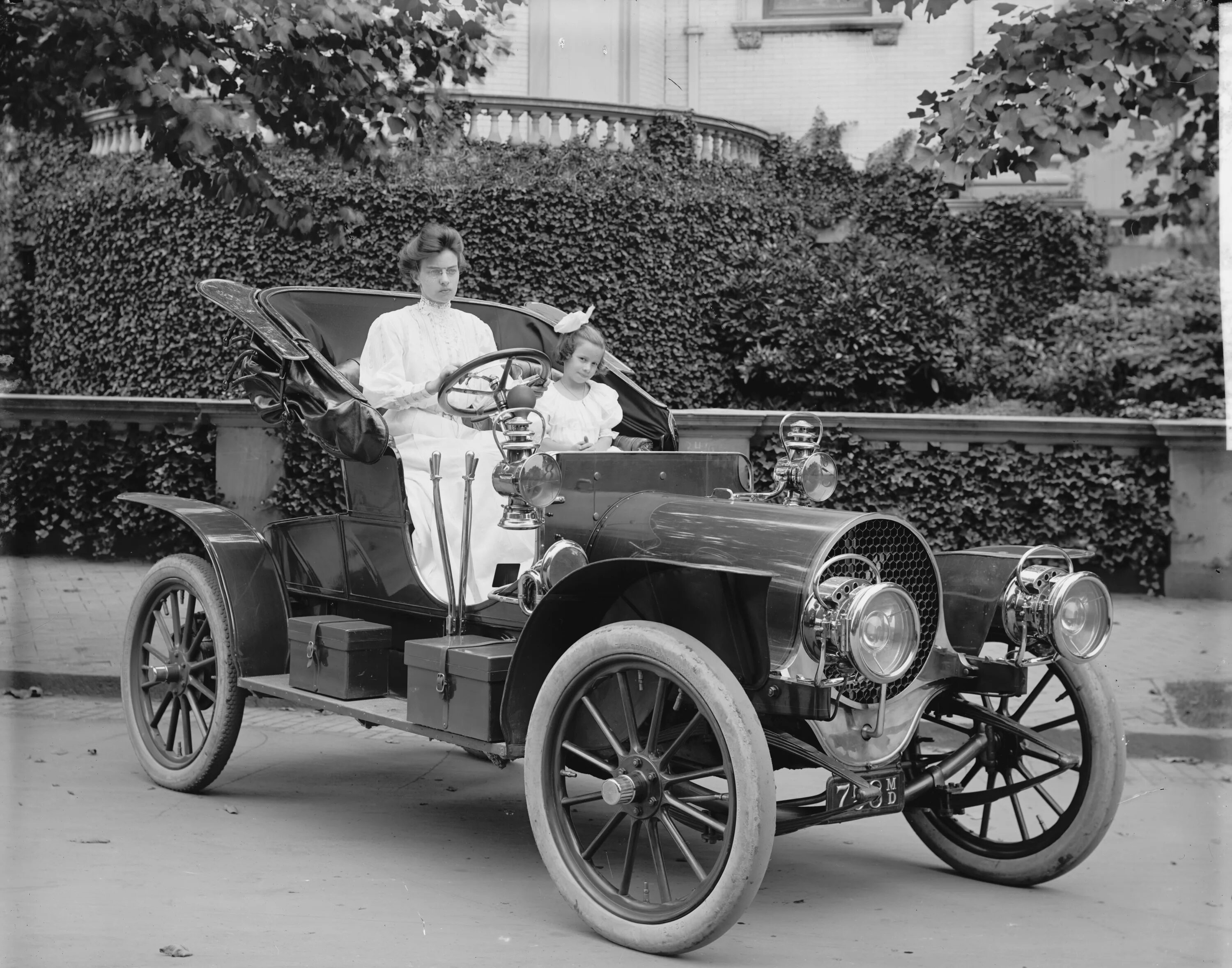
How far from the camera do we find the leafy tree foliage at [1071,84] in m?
6.54

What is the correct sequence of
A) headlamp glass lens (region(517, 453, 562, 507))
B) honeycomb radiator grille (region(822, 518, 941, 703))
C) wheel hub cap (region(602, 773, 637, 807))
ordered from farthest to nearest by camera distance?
headlamp glass lens (region(517, 453, 562, 507))
honeycomb radiator grille (region(822, 518, 941, 703))
wheel hub cap (region(602, 773, 637, 807))

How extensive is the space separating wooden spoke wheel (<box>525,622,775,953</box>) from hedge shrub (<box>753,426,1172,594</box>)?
19.7 ft

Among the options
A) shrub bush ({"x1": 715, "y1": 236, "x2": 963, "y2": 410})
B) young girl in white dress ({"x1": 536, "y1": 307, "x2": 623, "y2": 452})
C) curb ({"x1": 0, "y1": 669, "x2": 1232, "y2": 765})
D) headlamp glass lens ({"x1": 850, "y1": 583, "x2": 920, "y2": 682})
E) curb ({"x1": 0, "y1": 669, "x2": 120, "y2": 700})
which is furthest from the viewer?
shrub bush ({"x1": 715, "y1": 236, "x2": 963, "y2": 410})

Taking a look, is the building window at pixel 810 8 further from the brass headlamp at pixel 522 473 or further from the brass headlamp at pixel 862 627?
the brass headlamp at pixel 862 627

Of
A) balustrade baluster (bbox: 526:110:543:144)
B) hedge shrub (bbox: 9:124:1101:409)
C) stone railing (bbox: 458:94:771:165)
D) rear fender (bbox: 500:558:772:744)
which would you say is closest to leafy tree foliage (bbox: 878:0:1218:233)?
rear fender (bbox: 500:558:772:744)

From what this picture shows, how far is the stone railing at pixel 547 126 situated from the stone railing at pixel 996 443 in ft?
22.1

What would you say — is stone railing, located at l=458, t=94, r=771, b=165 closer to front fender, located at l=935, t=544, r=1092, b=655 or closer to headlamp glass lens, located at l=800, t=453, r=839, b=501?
headlamp glass lens, located at l=800, t=453, r=839, b=501

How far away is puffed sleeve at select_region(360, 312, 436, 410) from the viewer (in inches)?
204

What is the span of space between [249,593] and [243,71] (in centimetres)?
395

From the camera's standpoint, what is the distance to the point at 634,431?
19.1 ft

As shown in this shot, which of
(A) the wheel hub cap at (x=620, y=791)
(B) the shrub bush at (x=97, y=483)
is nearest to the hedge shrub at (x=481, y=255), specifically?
(B) the shrub bush at (x=97, y=483)

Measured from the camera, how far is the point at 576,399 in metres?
5.16

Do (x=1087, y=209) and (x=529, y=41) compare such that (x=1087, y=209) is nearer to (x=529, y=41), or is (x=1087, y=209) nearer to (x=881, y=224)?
(x=881, y=224)

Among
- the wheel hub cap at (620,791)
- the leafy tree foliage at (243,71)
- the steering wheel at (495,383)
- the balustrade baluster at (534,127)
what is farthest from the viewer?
the balustrade baluster at (534,127)
